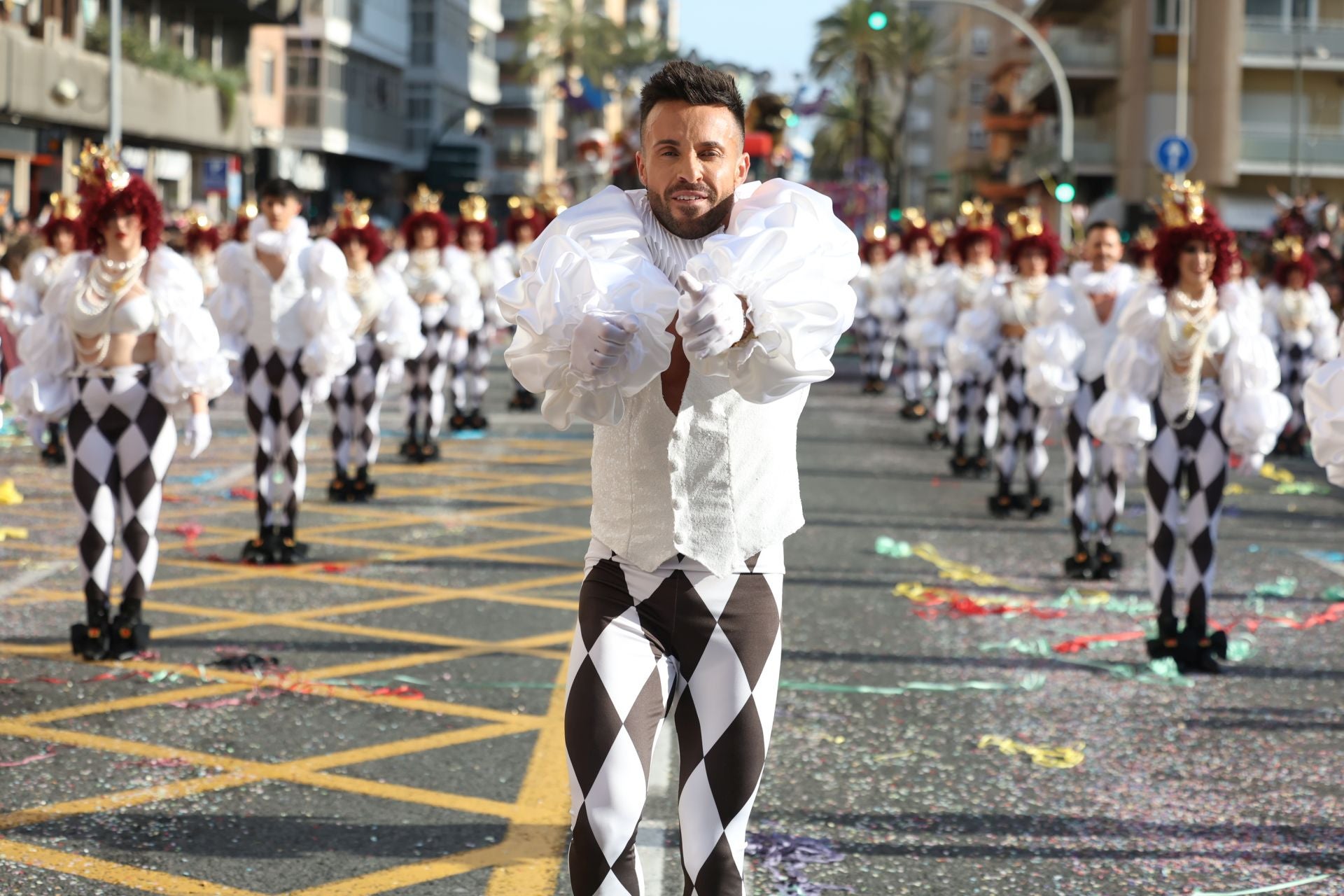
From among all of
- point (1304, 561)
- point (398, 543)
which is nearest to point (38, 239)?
point (398, 543)

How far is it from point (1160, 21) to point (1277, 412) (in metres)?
54.2

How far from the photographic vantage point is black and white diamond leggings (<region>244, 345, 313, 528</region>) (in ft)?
34.6

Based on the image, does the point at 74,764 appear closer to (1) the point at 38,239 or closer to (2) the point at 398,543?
(2) the point at 398,543

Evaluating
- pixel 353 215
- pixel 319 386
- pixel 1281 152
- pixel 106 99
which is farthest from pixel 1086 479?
pixel 1281 152

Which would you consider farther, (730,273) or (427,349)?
(427,349)

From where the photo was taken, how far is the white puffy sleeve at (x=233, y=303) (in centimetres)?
1039

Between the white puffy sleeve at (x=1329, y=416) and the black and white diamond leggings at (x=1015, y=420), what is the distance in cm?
790

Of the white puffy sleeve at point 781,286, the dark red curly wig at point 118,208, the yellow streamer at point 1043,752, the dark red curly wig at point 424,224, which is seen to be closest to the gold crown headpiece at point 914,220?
the dark red curly wig at point 424,224

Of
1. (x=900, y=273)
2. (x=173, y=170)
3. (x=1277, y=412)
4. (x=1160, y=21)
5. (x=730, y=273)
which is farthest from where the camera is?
(x=1160, y=21)

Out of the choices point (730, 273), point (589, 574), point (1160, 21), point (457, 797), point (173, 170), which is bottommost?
point (457, 797)

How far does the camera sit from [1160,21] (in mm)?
58875

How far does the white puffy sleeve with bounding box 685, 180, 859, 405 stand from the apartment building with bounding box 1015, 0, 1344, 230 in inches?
2105

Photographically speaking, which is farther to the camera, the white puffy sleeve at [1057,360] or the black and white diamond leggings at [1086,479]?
the white puffy sleeve at [1057,360]

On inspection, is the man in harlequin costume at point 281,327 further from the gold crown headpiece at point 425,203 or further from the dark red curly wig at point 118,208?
the gold crown headpiece at point 425,203
